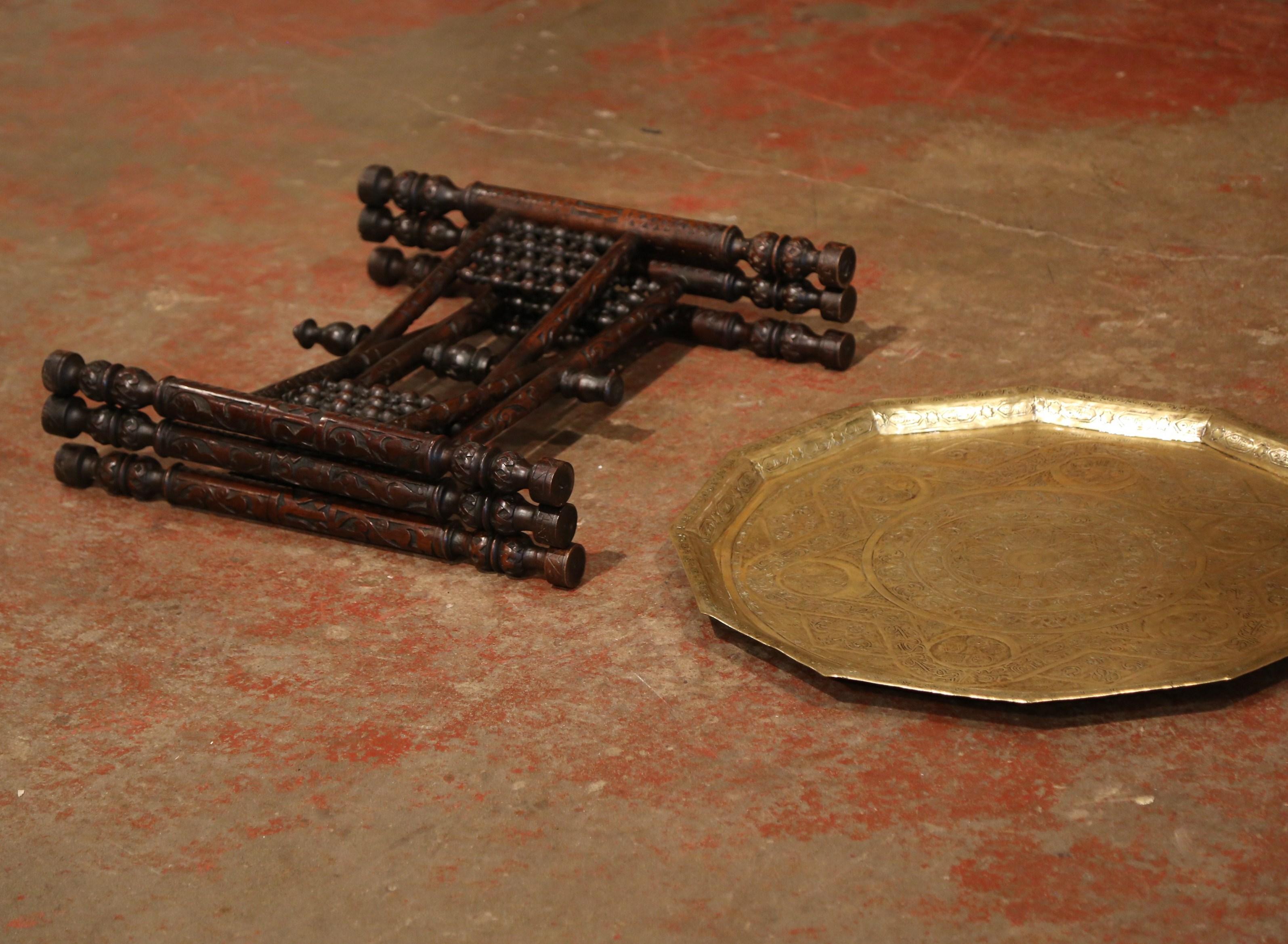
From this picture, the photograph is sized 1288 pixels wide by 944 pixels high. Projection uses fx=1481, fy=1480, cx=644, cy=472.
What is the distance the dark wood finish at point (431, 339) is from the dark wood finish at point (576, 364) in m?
0.40

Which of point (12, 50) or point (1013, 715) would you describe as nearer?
point (1013, 715)

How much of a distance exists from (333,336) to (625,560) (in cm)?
152

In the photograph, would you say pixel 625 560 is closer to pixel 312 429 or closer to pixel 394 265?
pixel 312 429

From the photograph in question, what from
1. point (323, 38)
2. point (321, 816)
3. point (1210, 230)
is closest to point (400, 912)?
point (321, 816)

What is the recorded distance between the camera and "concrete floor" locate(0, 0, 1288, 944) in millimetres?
2875

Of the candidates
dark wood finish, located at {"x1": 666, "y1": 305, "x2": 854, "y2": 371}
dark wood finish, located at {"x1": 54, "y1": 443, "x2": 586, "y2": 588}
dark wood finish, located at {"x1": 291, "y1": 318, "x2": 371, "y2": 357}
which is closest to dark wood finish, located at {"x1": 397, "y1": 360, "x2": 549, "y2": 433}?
dark wood finish, located at {"x1": 54, "y1": 443, "x2": 586, "y2": 588}

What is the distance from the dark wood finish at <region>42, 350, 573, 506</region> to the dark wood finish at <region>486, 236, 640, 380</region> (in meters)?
0.59

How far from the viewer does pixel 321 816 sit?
3092 millimetres

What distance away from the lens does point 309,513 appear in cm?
400

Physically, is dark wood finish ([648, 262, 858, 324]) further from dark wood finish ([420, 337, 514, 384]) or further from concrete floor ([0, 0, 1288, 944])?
dark wood finish ([420, 337, 514, 384])

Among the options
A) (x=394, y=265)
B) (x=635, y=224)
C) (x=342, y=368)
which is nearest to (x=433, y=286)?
(x=342, y=368)

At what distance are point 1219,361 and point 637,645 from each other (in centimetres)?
233

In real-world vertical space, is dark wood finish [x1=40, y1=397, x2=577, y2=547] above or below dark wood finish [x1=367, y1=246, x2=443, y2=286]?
below

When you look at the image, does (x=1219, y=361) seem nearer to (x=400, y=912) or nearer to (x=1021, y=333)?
(x=1021, y=333)
